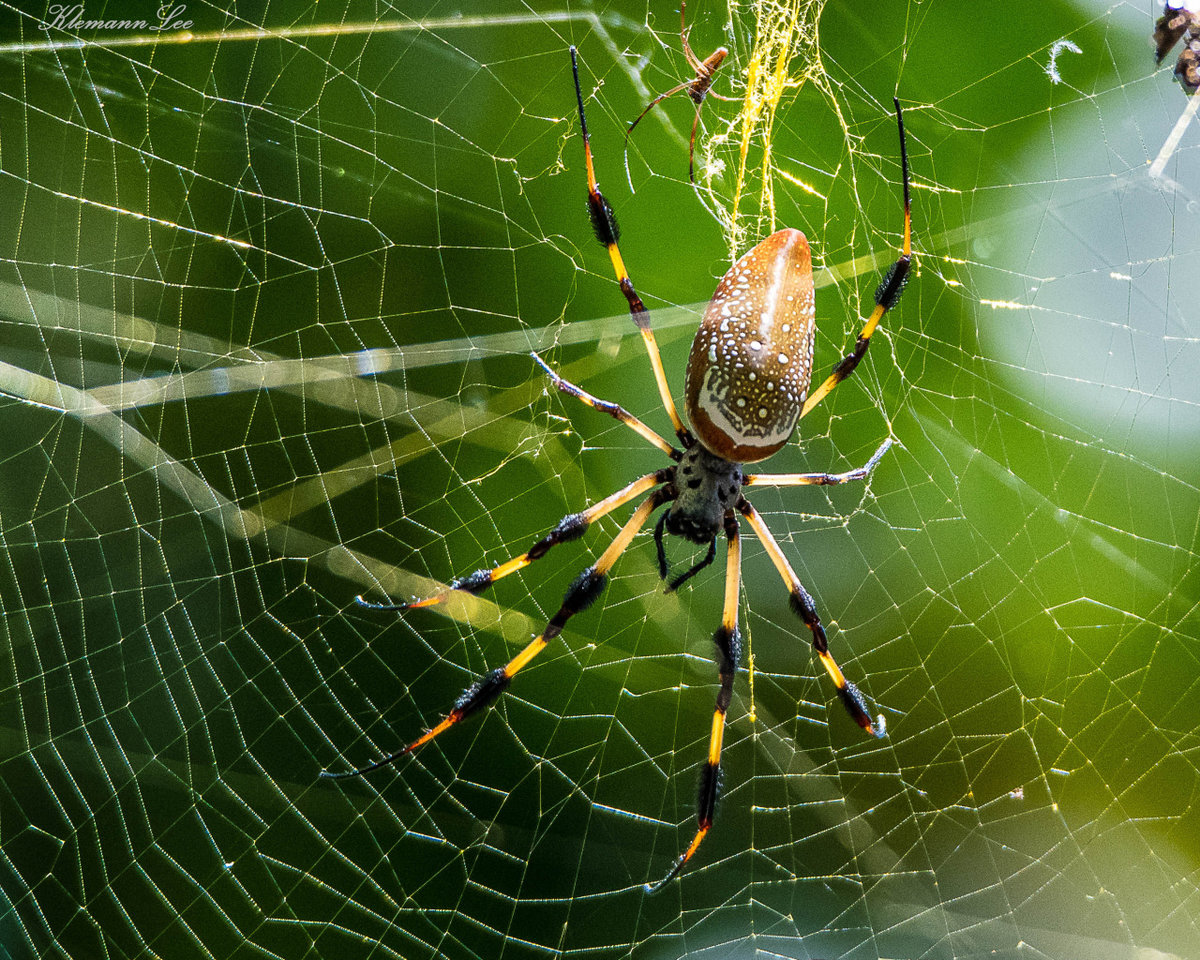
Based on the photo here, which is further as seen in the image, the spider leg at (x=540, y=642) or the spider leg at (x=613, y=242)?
the spider leg at (x=540, y=642)

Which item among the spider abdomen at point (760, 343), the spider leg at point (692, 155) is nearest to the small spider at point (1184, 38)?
the spider abdomen at point (760, 343)

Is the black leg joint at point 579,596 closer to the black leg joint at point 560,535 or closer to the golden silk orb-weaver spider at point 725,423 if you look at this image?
the golden silk orb-weaver spider at point 725,423

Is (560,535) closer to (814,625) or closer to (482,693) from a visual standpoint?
(482,693)

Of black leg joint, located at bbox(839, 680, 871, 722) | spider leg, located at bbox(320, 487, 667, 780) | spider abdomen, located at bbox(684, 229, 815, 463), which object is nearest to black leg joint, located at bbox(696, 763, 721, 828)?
black leg joint, located at bbox(839, 680, 871, 722)

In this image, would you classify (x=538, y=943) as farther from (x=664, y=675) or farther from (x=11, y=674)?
(x=11, y=674)

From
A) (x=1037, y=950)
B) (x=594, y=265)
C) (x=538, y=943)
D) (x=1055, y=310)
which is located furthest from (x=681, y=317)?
(x=1037, y=950)
